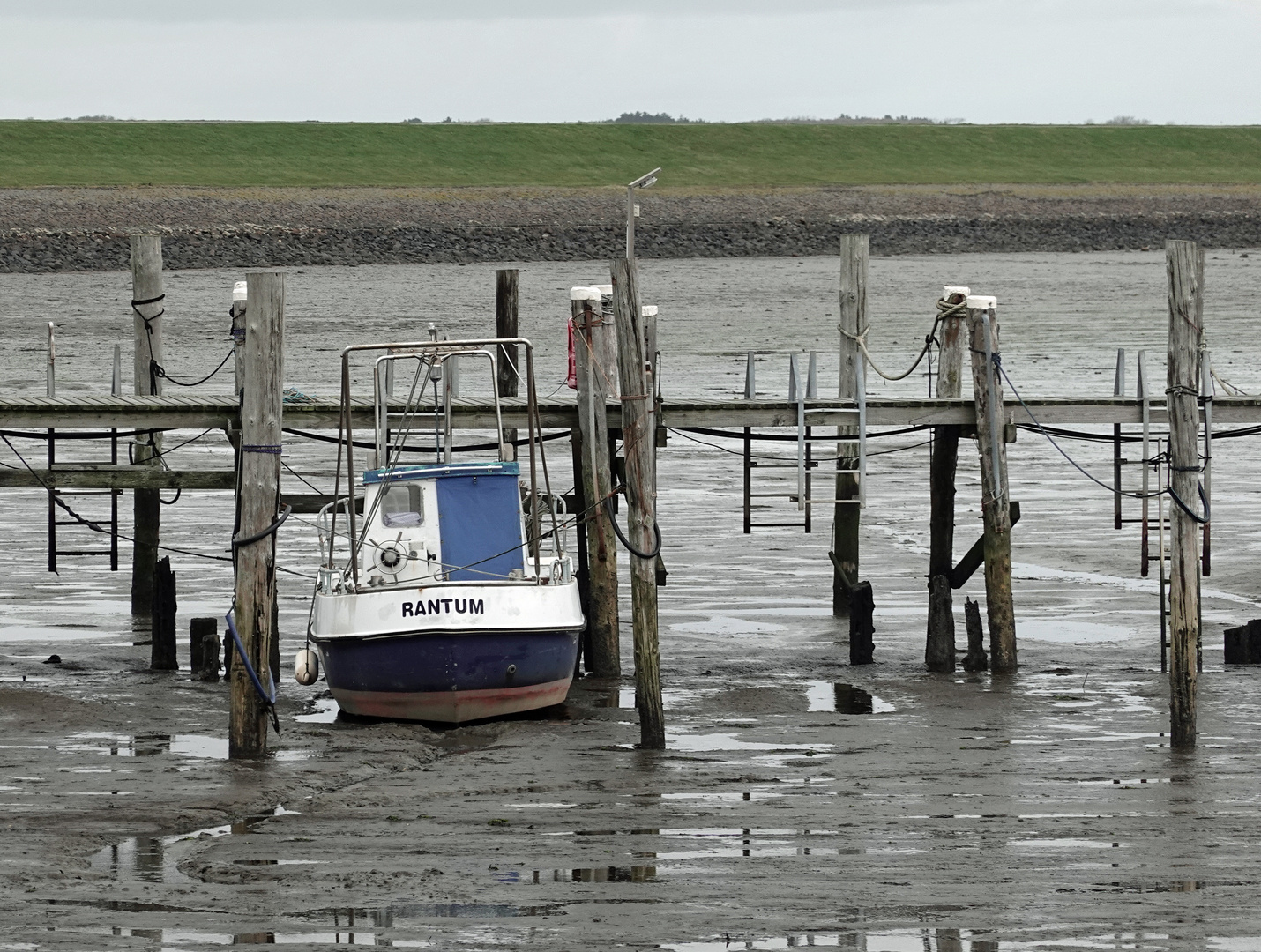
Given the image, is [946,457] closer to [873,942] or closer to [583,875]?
[583,875]

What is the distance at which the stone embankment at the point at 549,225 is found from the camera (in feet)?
204

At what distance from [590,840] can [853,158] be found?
95.7 m

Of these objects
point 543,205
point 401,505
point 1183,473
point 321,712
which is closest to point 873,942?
point 1183,473

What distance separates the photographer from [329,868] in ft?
36.2

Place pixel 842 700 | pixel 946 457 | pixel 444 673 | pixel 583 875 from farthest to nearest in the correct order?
pixel 946 457
pixel 842 700
pixel 444 673
pixel 583 875

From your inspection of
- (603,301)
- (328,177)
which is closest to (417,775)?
(603,301)

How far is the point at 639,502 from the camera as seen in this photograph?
14.8 meters

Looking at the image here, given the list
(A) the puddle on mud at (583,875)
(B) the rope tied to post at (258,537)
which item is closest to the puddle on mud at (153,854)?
(A) the puddle on mud at (583,875)

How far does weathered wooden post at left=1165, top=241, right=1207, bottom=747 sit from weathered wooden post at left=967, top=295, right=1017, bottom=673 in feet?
9.56

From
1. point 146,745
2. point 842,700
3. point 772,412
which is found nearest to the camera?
point 146,745

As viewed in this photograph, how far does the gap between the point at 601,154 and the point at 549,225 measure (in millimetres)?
34626

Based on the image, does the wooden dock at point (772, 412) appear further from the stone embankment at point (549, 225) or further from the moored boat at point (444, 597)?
the stone embankment at point (549, 225)

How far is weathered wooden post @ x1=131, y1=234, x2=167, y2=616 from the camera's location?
2041 centimetres

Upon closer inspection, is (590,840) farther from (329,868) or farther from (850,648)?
(850,648)
